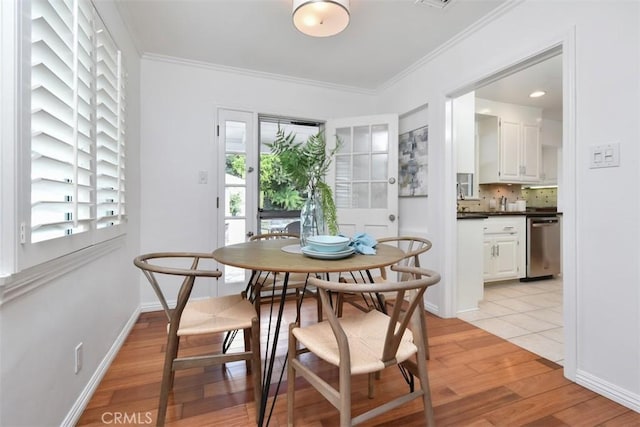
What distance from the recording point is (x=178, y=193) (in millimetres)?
2887

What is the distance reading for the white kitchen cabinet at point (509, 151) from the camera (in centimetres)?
419

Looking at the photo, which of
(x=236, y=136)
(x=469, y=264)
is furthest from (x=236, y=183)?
(x=469, y=264)

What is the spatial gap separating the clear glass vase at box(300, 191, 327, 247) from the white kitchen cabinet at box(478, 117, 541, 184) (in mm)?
3634

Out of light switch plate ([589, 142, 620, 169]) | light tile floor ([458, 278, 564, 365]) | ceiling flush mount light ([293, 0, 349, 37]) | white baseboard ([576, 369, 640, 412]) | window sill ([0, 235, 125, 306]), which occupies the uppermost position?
ceiling flush mount light ([293, 0, 349, 37])

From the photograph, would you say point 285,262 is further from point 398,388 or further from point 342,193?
point 342,193

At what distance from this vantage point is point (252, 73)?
123 inches

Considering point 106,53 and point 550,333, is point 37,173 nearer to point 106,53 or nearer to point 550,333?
point 106,53

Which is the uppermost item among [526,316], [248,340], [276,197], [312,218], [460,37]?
[460,37]

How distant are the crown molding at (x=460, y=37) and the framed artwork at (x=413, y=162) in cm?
62

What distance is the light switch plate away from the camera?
59.4 inches

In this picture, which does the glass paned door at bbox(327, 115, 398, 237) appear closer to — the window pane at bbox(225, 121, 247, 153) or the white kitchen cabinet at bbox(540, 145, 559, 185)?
the window pane at bbox(225, 121, 247, 153)

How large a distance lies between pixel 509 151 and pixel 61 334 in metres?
5.09

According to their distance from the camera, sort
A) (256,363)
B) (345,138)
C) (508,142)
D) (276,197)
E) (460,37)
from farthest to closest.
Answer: (276,197) < (508,142) < (345,138) < (460,37) < (256,363)

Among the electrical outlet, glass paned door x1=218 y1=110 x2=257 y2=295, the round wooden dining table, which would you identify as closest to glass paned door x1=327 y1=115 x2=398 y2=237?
glass paned door x1=218 y1=110 x2=257 y2=295
